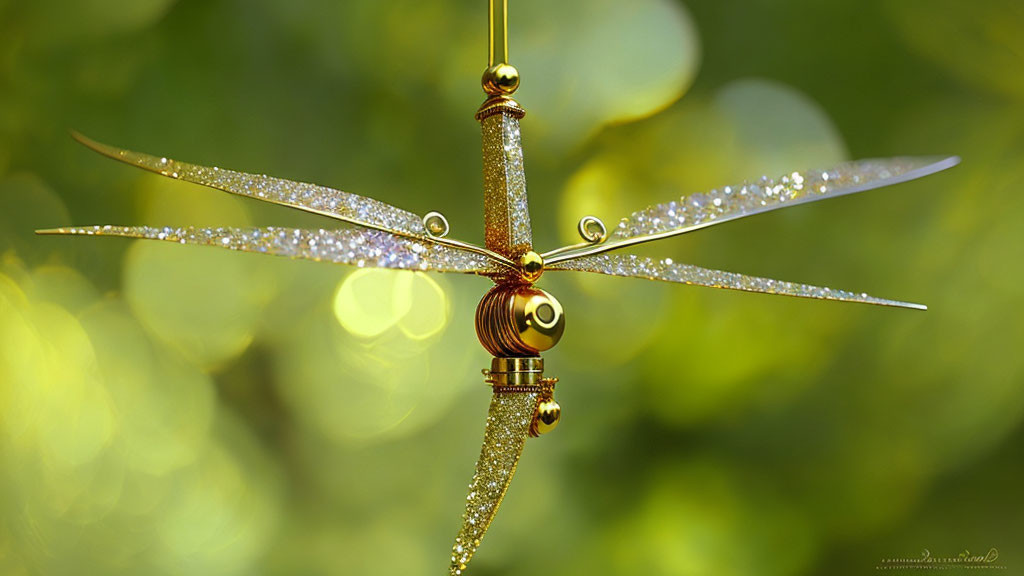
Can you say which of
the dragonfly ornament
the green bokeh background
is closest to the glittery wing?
the dragonfly ornament

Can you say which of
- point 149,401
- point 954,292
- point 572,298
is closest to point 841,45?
point 954,292

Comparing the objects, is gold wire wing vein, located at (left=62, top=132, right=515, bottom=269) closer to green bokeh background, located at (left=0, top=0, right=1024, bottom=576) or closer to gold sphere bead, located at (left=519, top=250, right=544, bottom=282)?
gold sphere bead, located at (left=519, top=250, right=544, bottom=282)

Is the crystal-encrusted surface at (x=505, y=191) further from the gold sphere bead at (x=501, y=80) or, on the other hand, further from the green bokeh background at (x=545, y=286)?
the green bokeh background at (x=545, y=286)

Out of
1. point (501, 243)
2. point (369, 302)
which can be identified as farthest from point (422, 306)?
point (501, 243)

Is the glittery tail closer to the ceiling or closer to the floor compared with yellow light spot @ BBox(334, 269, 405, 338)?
closer to the floor

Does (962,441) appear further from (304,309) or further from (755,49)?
(304,309)

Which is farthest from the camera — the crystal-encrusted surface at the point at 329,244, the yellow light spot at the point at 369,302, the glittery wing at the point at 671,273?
the yellow light spot at the point at 369,302

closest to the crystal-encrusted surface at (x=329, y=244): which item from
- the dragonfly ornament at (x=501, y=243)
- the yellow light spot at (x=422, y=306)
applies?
the dragonfly ornament at (x=501, y=243)
